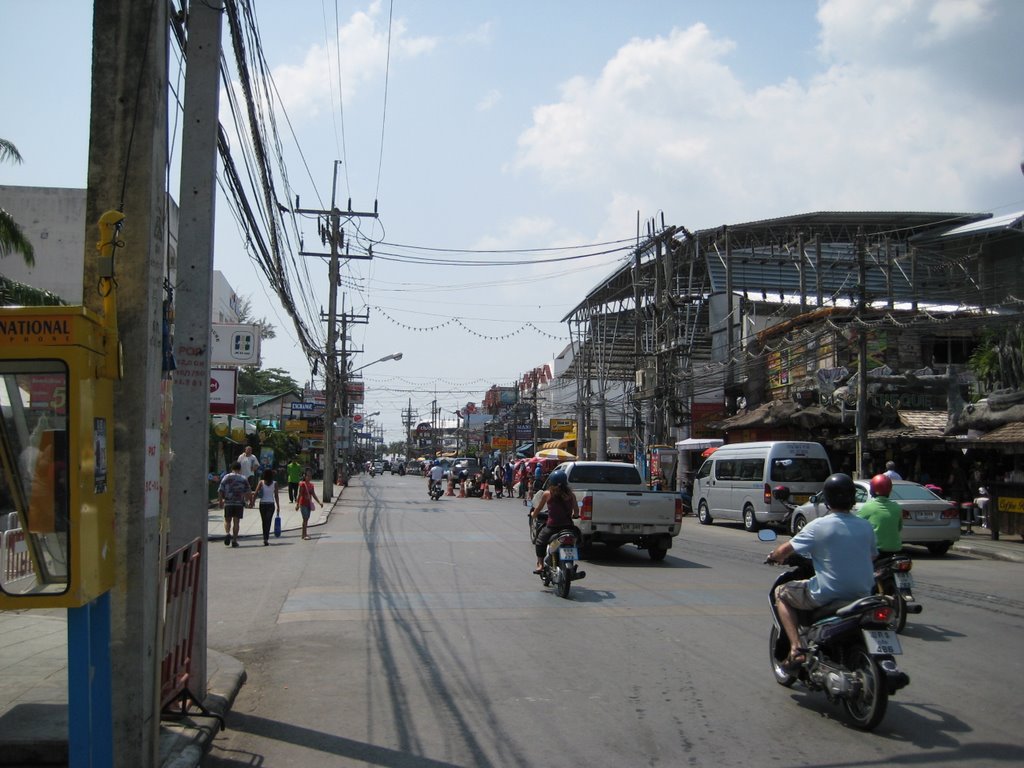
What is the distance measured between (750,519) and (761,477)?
4.18 ft

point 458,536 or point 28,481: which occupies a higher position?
point 28,481

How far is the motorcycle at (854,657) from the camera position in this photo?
569 cm

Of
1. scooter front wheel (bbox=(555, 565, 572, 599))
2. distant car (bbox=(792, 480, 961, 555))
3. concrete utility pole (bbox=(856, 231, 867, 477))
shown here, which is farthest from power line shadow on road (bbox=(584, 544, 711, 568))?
concrete utility pole (bbox=(856, 231, 867, 477))

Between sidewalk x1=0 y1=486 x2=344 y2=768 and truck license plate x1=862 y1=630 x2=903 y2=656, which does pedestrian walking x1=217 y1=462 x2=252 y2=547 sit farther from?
truck license plate x1=862 y1=630 x2=903 y2=656

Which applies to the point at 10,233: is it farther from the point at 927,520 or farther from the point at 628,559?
the point at 927,520

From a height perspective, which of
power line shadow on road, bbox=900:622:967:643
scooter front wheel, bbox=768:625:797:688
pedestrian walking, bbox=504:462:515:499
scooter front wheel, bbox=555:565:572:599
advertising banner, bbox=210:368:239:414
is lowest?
pedestrian walking, bbox=504:462:515:499

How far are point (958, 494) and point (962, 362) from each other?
1050 centimetres

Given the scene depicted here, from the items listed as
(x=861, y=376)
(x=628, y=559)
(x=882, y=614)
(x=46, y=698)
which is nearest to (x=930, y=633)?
(x=882, y=614)

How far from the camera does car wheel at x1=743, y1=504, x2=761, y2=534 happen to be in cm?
2361

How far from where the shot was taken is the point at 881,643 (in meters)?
5.69

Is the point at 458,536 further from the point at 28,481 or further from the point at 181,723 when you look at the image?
the point at 28,481

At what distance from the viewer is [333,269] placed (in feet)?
116

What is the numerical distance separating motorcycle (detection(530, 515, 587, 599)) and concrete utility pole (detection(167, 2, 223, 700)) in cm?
568

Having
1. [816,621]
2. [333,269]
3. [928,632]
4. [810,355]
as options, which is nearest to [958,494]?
[810,355]
